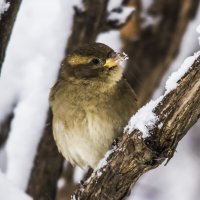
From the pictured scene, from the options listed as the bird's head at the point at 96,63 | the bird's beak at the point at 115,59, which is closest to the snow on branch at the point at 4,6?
the bird's head at the point at 96,63

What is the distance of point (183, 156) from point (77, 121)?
11.2 feet

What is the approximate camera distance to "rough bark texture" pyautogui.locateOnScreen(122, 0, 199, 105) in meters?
6.03

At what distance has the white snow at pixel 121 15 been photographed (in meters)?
5.30

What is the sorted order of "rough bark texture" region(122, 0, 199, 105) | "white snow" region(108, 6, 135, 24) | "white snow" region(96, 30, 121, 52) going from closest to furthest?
1. "white snow" region(108, 6, 135, 24)
2. "white snow" region(96, 30, 121, 52)
3. "rough bark texture" region(122, 0, 199, 105)

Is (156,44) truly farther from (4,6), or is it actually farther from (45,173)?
(4,6)

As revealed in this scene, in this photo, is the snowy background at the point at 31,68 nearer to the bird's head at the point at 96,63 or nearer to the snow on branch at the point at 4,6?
the bird's head at the point at 96,63

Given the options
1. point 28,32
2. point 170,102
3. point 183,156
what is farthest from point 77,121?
point 183,156

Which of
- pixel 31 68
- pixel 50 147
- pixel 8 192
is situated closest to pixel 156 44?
pixel 31 68

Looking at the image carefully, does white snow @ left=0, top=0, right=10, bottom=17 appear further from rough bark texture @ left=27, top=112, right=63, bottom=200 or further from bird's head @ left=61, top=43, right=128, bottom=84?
rough bark texture @ left=27, top=112, right=63, bottom=200

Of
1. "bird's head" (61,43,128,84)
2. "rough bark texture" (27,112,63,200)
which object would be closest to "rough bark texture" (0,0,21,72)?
"bird's head" (61,43,128,84)

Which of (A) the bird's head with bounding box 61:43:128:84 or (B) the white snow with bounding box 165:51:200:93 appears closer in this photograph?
(B) the white snow with bounding box 165:51:200:93

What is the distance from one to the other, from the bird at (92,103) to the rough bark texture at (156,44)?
55.2 inches

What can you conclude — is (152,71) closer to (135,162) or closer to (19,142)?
(19,142)

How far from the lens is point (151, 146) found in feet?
11.6
